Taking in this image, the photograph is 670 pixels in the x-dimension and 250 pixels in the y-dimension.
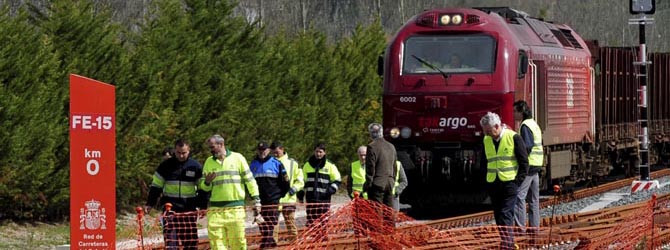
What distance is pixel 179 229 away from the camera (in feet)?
44.9

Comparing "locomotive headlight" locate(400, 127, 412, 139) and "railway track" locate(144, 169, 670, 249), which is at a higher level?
"locomotive headlight" locate(400, 127, 412, 139)

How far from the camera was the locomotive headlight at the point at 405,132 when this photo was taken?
69.5ft

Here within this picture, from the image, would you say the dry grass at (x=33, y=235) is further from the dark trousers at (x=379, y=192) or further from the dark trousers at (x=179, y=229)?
the dark trousers at (x=379, y=192)

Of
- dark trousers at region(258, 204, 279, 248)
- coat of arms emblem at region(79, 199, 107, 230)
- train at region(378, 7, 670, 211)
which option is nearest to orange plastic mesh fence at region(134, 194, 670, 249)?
dark trousers at region(258, 204, 279, 248)

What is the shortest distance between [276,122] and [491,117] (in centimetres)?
1133

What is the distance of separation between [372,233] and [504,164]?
162 centimetres

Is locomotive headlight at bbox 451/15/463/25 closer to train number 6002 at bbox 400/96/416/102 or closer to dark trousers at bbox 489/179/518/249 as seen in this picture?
train number 6002 at bbox 400/96/416/102

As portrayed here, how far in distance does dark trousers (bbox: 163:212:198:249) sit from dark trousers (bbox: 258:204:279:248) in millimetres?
1196

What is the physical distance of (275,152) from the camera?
16.6m

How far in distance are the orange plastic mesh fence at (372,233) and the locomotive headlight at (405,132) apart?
166 inches

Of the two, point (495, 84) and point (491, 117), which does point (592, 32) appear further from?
point (491, 117)

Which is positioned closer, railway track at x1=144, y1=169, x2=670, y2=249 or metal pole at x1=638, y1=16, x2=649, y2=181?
railway track at x1=144, y1=169, x2=670, y2=249

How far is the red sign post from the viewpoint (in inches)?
382

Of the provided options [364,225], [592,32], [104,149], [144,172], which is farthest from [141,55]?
[592,32]
